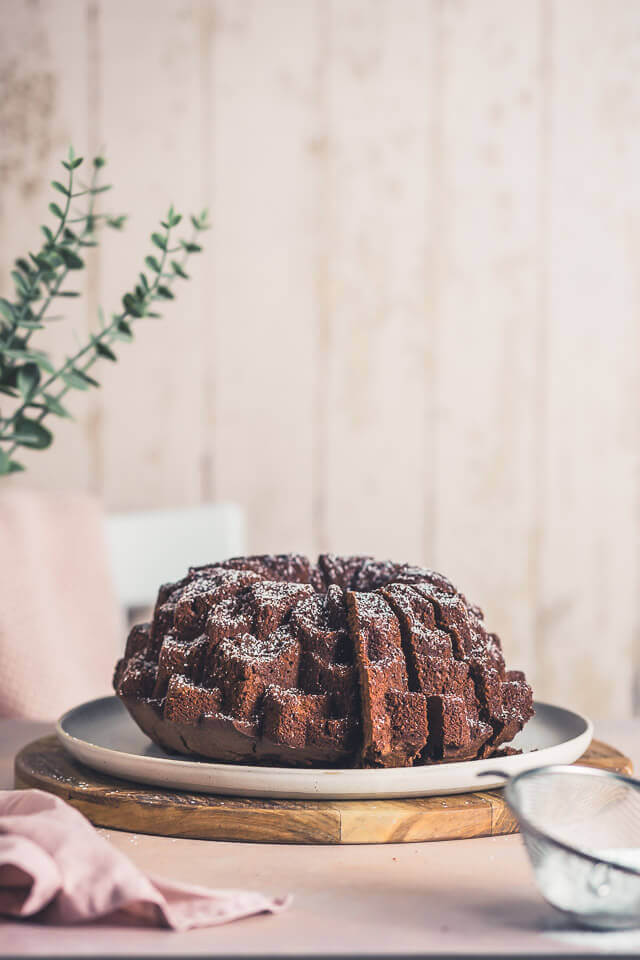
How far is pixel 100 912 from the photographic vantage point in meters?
0.63

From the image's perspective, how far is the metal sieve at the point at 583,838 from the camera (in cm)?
62

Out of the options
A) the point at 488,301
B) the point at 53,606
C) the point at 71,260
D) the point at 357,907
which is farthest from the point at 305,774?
the point at 488,301

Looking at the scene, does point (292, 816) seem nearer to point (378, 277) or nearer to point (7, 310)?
point (7, 310)

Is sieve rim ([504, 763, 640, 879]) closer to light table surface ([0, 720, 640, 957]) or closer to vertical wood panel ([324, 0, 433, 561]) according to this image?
light table surface ([0, 720, 640, 957])

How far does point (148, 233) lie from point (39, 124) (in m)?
0.33

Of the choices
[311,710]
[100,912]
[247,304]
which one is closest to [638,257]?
[247,304]

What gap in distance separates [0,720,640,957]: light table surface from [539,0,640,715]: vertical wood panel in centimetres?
184

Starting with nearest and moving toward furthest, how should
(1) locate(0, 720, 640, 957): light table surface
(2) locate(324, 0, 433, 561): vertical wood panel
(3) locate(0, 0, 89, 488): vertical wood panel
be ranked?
(1) locate(0, 720, 640, 957): light table surface
(3) locate(0, 0, 89, 488): vertical wood panel
(2) locate(324, 0, 433, 561): vertical wood panel

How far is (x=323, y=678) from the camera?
85 cm

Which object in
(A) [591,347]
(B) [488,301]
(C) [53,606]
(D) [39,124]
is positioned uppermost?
(D) [39,124]

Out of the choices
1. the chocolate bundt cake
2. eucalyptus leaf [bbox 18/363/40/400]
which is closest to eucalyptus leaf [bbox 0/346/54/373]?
eucalyptus leaf [bbox 18/363/40/400]

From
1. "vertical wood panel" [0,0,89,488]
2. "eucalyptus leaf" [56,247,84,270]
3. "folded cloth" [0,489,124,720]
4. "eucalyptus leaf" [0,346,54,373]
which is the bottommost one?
A: "folded cloth" [0,489,124,720]

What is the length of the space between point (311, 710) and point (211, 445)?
1.64 metres

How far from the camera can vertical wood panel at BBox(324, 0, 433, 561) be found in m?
2.47
